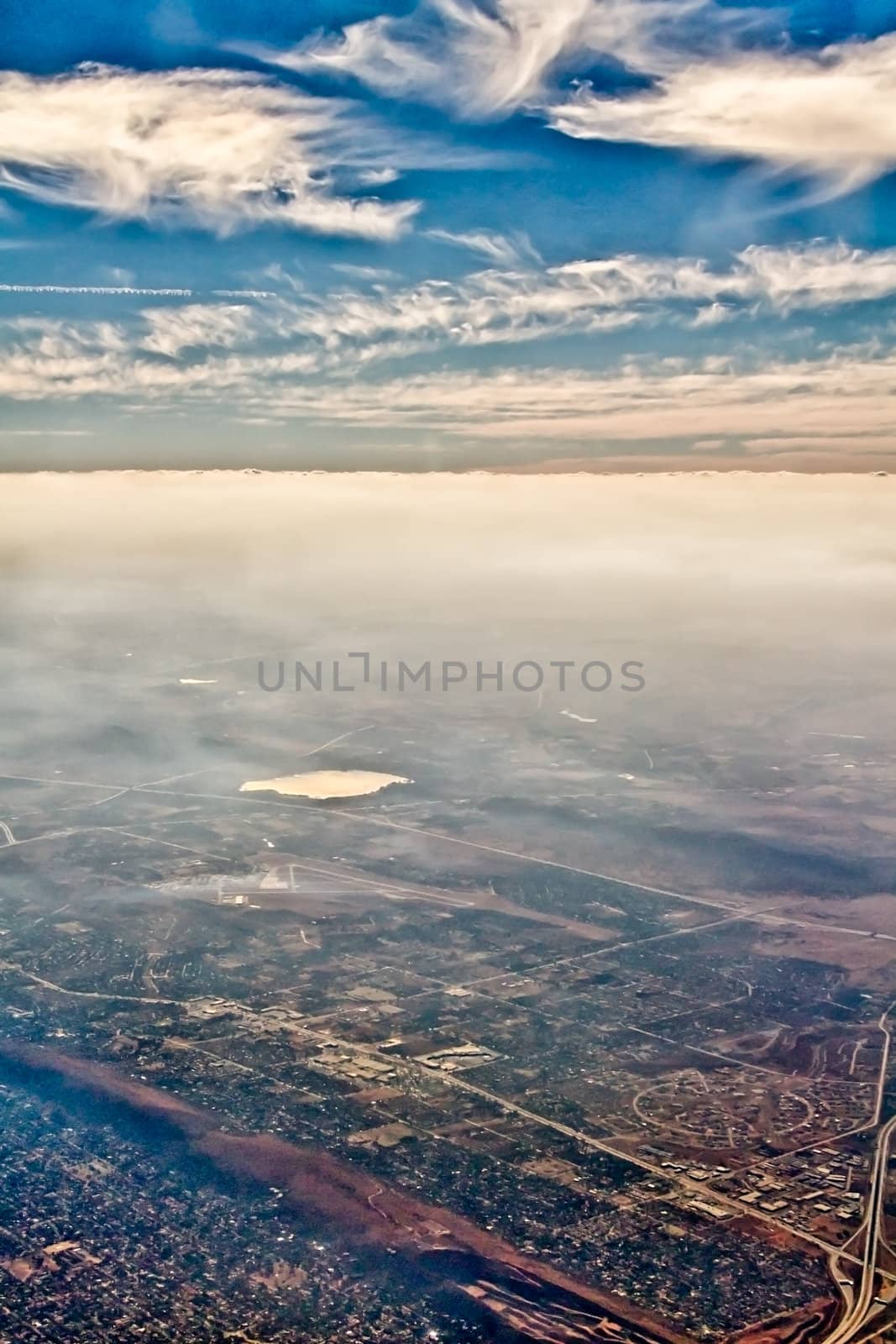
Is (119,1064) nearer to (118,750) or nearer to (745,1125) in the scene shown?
(745,1125)

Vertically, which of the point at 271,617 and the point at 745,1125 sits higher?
the point at 271,617

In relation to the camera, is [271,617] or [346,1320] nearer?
[346,1320]

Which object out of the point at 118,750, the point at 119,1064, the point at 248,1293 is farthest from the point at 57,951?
the point at 118,750

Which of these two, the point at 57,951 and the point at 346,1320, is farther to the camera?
the point at 57,951

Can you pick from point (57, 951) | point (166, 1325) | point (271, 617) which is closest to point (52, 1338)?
point (166, 1325)

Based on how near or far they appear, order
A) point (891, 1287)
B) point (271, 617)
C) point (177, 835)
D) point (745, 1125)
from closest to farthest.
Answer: point (891, 1287) < point (745, 1125) < point (177, 835) < point (271, 617)

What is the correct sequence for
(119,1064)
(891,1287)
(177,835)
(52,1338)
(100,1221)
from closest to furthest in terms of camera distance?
(52,1338)
(891,1287)
(100,1221)
(119,1064)
(177,835)

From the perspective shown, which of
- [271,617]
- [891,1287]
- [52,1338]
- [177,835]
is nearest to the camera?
[52,1338]

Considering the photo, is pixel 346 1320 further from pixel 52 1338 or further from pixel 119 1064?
pixel 119 1064

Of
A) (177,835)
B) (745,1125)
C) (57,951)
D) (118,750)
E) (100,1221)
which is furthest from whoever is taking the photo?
(118,750)
